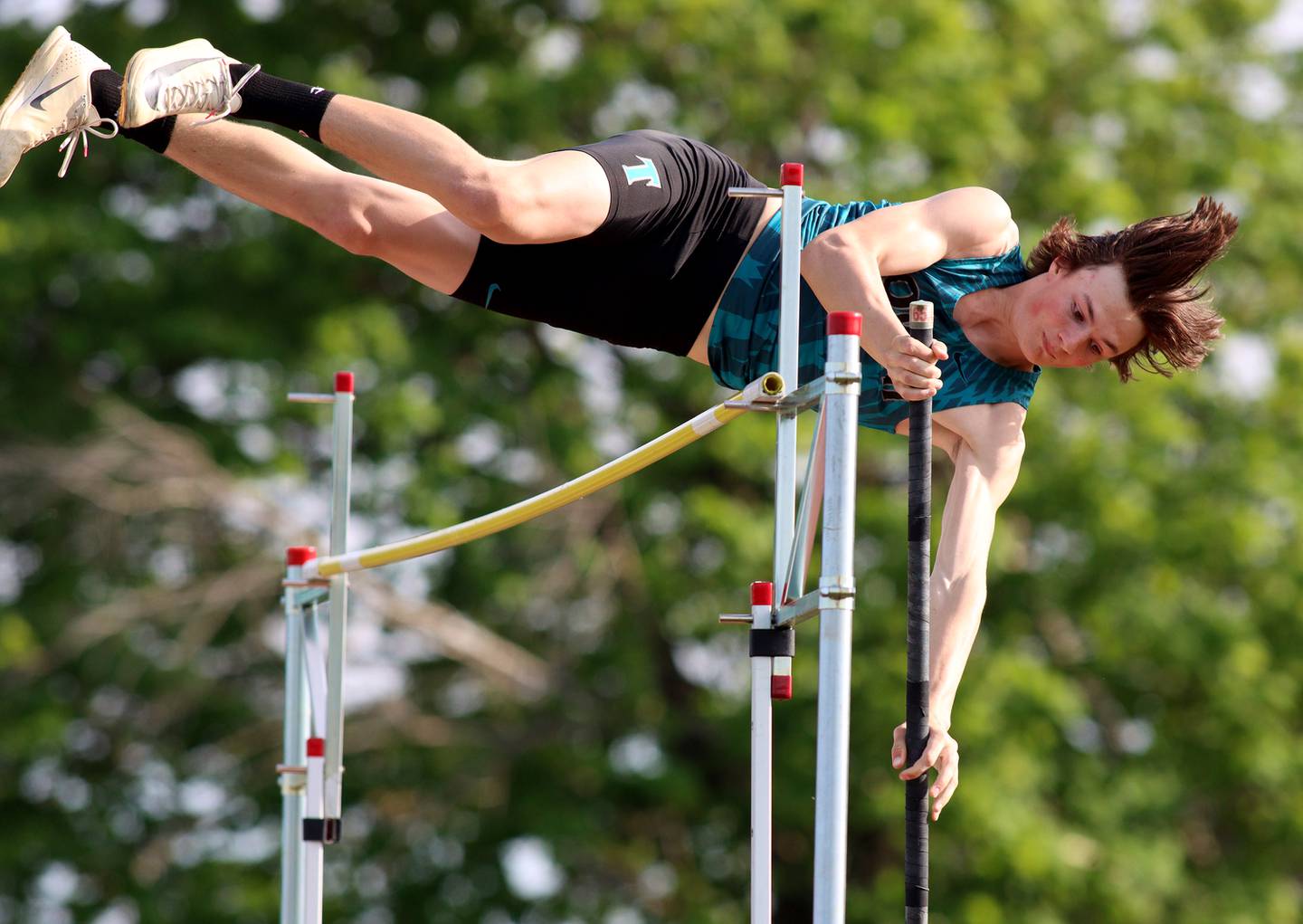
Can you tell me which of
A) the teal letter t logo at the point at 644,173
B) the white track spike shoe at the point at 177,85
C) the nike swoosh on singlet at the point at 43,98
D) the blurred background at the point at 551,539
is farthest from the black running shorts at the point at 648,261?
the blurred background at the point at 551,539

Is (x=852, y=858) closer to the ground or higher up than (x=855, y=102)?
closer to the ground

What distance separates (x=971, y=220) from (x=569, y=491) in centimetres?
90

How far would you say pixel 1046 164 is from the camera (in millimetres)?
10289

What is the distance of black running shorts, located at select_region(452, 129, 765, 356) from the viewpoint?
3.52m

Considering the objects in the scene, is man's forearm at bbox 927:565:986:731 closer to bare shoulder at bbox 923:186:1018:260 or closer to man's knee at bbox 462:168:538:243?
bare shoulder at bbox 923:186:1018:260

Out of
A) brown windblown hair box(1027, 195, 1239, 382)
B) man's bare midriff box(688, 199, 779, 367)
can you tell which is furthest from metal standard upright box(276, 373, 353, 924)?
brown windblown hair box(1027, 195, 1239, 382)

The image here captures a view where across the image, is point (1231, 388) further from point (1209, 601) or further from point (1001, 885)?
point (1001, 885)

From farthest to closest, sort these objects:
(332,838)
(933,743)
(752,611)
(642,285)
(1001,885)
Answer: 1. (1001,885)
2. (332,838)
3. (642,285)
4. (752,611)
5. (933,743)

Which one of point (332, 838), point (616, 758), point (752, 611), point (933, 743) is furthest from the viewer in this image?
point (616, 758)

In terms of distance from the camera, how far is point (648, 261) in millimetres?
3592

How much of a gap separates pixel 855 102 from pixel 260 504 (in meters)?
3.72

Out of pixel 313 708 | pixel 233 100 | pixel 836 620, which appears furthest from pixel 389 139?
pixel 313 708

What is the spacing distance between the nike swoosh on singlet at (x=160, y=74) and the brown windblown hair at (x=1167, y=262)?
161 centimetres

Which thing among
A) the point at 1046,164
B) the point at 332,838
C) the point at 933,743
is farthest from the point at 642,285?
the point at 1046,164
